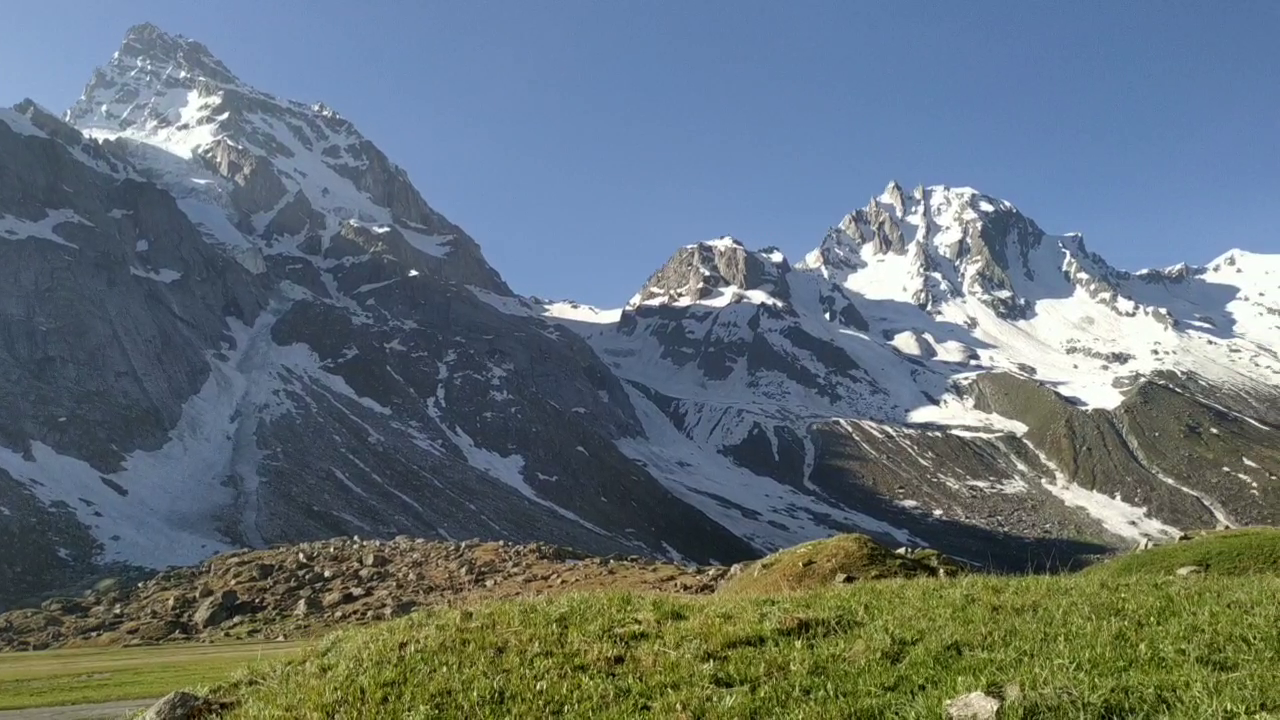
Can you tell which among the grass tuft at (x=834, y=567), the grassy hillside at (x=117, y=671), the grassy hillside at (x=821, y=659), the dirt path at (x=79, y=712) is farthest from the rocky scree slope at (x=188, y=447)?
the grassy hillside at (x=821, y=659)

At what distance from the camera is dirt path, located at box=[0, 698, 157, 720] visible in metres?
15.6

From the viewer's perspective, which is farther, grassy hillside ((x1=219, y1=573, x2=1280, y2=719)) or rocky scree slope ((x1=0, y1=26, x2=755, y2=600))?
rocky scree slope ((x1=0, y1=26, x2=755, y2=600))

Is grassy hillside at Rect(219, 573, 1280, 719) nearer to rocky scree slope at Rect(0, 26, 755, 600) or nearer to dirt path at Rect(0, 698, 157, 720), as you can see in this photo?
dirt path at Rect(0, 698, 157, 720)

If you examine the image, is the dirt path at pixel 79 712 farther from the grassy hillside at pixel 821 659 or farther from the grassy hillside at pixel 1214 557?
the grassy hillside at pixel 1214 557

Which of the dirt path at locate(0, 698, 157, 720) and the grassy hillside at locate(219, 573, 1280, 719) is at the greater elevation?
the grassy hillside at locate(219, 573, 1280, 719)

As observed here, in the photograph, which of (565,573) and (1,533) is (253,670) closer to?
(565,573)

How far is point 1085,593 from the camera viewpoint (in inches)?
492

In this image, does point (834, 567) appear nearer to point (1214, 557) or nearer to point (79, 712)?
point (1214, 557)

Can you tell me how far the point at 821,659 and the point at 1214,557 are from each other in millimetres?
15614

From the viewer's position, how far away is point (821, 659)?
382 inches

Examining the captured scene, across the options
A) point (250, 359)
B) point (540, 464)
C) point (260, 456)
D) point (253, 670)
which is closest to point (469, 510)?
point (260, 456)

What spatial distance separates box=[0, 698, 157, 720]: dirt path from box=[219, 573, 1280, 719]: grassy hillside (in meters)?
A: 6.11

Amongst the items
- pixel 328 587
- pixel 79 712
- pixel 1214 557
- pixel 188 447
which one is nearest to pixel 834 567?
pixel 1214 557

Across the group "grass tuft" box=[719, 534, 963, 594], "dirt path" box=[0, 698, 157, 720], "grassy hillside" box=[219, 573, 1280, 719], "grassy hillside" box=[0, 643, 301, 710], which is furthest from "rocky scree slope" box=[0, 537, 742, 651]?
"grassy hillside" box=[219, 573, 1280, 719]
